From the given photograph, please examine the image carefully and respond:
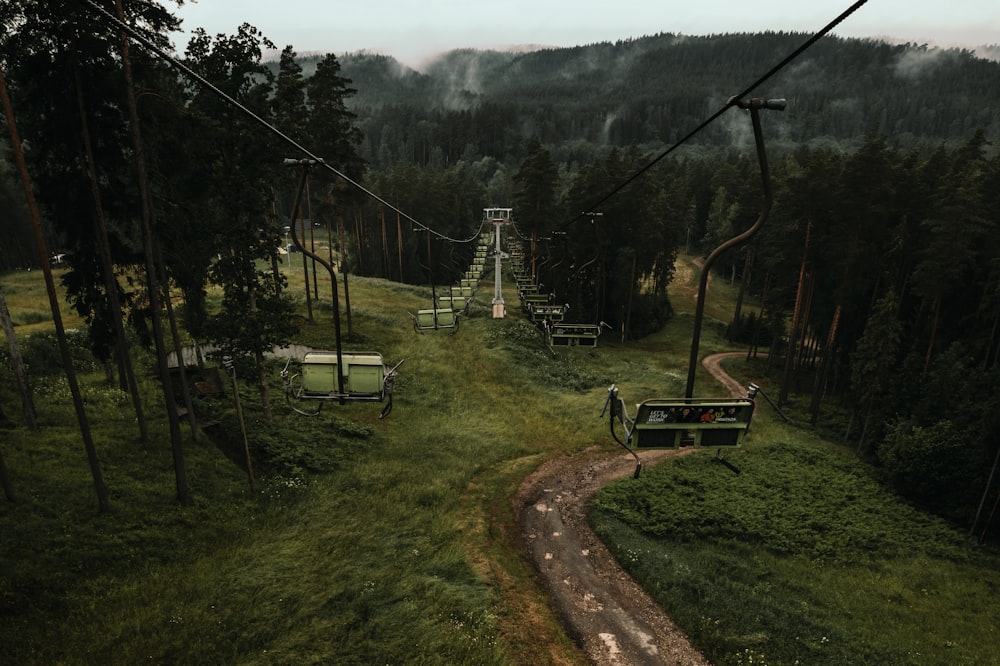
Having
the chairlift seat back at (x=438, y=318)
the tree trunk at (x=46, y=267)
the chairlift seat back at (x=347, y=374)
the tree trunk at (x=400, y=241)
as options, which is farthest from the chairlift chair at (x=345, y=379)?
the tree trunk at (x=400, y=241)

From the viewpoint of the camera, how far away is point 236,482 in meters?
18.8

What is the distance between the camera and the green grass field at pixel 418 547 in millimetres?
11781

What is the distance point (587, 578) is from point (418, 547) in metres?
5.23

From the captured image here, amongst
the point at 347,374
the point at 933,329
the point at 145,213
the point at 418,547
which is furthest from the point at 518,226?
the point at 418,547

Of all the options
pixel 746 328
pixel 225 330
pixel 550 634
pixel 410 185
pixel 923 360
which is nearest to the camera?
pixel 550 634

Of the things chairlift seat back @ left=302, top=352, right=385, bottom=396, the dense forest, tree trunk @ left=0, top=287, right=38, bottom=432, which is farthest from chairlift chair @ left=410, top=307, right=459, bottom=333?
tree trunk @ left=0, top=287, right=38, bottom=432

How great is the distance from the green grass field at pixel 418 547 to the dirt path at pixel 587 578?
0.51m

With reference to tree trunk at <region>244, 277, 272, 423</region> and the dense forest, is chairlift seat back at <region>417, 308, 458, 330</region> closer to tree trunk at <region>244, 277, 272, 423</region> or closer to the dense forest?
the dense forest

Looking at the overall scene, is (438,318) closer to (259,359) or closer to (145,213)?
(259,359)

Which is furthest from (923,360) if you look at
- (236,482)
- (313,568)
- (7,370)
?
(7,370)

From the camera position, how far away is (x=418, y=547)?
15.4 meters

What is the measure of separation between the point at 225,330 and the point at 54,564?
8.39 m

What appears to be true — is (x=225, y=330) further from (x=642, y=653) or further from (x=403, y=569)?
(x=642, y=653)

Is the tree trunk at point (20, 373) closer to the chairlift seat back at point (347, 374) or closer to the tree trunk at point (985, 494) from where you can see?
the chairlift seat back at point (347, 374)
